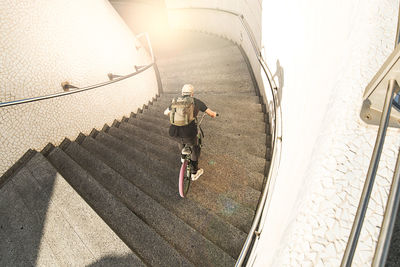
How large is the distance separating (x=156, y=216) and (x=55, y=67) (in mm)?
3201

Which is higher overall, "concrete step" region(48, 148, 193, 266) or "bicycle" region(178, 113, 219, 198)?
"bicycle" region(178, 113, 219, 198)

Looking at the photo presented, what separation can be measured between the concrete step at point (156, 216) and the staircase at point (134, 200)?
1 cm

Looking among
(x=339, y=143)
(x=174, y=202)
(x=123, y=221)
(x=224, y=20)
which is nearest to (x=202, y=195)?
(x=174, y=202)

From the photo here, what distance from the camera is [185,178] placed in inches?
112

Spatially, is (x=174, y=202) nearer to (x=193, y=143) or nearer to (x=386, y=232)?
(x=193, y=143)

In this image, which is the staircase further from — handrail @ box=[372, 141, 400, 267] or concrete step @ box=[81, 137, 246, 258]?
handrail @ box=[372, 141, 400, 267]

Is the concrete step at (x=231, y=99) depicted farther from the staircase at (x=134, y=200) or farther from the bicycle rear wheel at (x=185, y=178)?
the bicycle rear wheel at (x=185, y=178)

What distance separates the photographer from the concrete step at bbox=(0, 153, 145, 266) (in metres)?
1.94

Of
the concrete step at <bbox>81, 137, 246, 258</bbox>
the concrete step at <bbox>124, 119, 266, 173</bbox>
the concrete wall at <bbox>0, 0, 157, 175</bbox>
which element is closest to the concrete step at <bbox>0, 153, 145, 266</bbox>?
the concrete wall at <bbox>0, 0, 157, 175</bbox>

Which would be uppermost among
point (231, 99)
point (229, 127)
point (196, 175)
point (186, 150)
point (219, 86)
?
point (219, 86)

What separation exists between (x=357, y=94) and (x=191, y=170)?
2327mm

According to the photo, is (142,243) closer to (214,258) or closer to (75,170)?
(214,258)

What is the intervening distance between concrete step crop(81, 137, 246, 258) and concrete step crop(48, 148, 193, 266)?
0.43 m

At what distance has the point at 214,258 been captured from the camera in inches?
77.9
